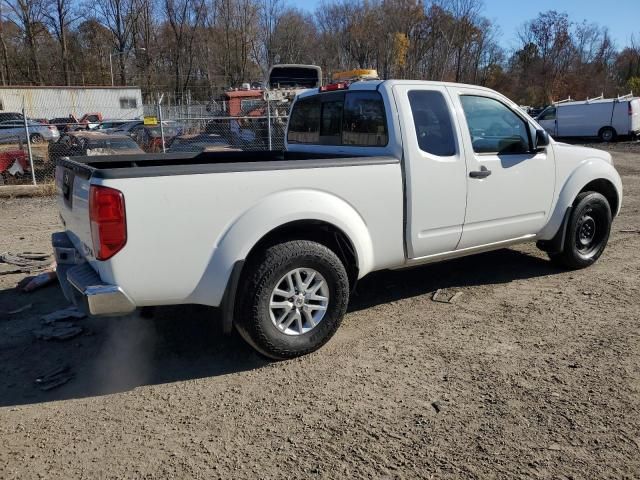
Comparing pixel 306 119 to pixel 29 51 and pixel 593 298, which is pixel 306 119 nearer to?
pixel 593 298

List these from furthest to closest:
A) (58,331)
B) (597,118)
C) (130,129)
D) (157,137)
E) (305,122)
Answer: (597,118) < (130,129) < (157,137) < (305,122) < (58,331)

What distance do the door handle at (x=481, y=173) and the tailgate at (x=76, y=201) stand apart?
295 cm

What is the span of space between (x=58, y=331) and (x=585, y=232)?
16.8 ft

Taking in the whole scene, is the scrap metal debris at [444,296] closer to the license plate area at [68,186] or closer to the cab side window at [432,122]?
the cab side window at [432,122]

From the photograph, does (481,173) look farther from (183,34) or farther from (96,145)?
(183,34)

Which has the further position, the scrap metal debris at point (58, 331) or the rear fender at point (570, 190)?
the rear fender at point (570, 190)

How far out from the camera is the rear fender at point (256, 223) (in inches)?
137

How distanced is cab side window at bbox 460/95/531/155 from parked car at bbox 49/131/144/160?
974 cm

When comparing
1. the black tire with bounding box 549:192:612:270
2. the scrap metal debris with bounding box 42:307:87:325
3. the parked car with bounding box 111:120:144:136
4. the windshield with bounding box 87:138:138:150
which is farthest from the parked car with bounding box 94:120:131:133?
the black tire with bounding box 549:192:612:270

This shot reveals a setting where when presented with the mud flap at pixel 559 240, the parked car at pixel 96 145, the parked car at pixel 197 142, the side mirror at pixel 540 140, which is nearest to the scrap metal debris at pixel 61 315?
the side mirror at pixel 540 140

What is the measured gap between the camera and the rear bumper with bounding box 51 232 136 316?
322 cm

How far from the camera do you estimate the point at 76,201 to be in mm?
3625

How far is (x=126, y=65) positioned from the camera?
61.8 meters

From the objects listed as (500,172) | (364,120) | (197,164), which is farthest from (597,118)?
(197,164)
